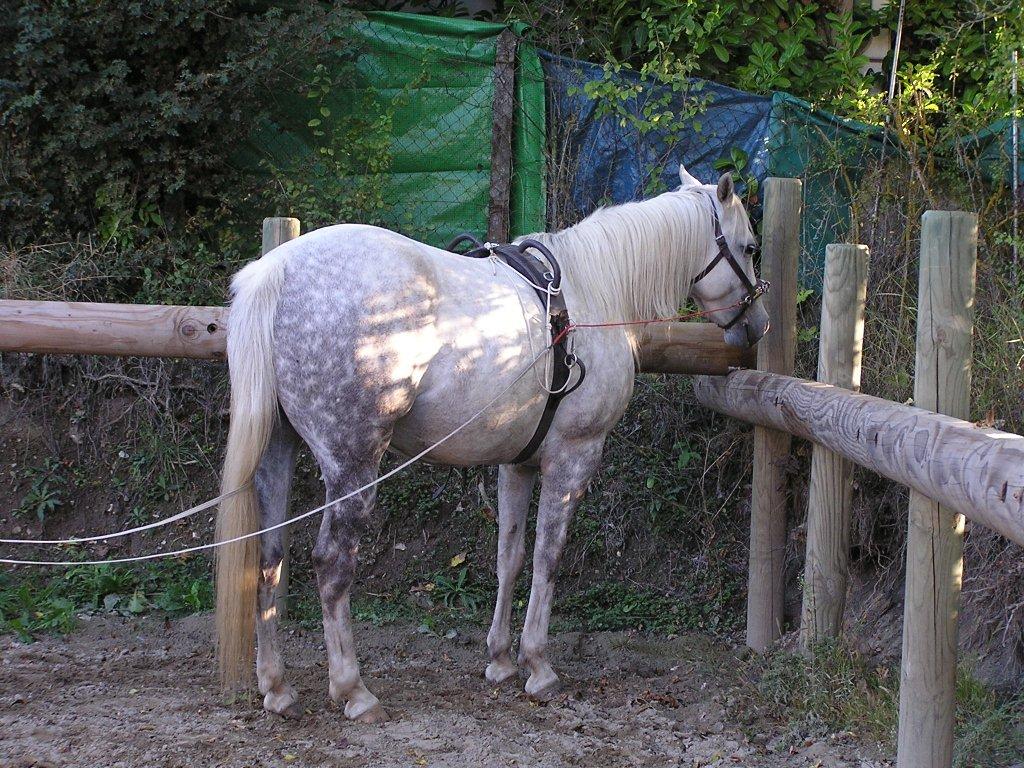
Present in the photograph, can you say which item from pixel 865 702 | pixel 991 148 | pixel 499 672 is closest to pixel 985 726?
pixel 865 702

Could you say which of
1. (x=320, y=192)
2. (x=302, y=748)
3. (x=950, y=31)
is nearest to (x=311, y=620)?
(x=302, y=748)

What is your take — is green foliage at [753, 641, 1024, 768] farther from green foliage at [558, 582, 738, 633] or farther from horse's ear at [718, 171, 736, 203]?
horse's ear at [718, 171, 736, 203]

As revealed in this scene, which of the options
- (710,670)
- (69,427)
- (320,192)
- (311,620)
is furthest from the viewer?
(320,192)

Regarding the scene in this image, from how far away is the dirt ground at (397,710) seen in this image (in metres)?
3.35

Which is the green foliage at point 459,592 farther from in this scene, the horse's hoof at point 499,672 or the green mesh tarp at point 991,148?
the green mesh tarp at point 991,148

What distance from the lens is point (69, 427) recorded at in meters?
5.77

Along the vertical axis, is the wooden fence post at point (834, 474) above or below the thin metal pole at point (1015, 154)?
below

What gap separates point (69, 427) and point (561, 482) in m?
3.30

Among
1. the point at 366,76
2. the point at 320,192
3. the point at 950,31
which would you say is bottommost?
the point at 320,192

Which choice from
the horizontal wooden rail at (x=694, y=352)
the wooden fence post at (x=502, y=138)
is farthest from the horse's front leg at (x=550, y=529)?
the wooden fence post at (x=502, y=138)

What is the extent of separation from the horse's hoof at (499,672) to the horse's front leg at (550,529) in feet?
0.29

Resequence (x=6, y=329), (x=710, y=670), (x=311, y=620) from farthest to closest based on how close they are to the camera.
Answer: (x=311, y=620) < (x=710, y=670) < (x=6, y=329)

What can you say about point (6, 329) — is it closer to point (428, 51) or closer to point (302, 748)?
point (302, 748)

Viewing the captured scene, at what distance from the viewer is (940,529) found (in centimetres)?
287
